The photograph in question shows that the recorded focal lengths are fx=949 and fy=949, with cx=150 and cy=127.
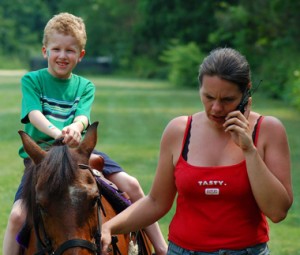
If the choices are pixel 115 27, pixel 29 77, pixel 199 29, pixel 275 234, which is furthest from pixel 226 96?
pixel 115 27

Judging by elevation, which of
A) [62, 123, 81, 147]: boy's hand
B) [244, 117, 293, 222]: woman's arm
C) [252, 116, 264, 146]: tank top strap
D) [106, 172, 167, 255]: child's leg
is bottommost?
[106, 172, 167, 255]: child's leg

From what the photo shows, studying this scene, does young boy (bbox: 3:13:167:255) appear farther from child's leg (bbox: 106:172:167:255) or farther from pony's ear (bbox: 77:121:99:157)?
pony's ear (bbox: 77:121:99:157)

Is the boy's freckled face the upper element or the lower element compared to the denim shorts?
upper

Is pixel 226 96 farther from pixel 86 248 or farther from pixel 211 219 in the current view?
pixel 86 248

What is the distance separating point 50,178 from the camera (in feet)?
16.2

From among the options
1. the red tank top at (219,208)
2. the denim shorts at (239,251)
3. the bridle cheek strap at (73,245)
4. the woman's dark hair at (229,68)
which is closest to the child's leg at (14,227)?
the bridle cheek strap at (73,245)

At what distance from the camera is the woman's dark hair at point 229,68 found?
4.65 m

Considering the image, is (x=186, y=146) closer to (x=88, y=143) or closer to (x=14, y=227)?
(x=88, y=143)

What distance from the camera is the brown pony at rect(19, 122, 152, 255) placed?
4.83 meters

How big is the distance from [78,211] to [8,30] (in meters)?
103

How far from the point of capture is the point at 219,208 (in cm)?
470

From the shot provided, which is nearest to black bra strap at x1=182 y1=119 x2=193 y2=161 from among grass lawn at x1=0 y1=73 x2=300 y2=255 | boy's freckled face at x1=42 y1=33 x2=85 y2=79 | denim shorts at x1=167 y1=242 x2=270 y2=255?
denim shorts at x1=167 y1=242 x2=270 y2=255

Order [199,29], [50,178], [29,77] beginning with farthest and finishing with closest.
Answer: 1. [199,29]
2. [29,77]
3. [50,178]

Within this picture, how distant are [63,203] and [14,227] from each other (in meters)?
1.13
